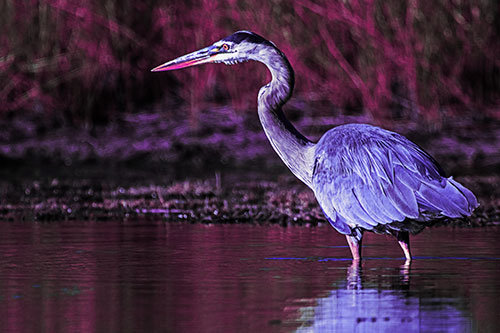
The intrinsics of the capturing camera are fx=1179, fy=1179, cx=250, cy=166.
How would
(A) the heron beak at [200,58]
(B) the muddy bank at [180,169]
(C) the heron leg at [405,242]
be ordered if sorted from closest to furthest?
(C) the heron leg at [405,242], (A) the heron beak at [200,58], (B) the muddy bank at [180,169]

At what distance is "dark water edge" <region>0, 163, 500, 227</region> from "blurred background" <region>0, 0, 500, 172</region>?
45 centimetres

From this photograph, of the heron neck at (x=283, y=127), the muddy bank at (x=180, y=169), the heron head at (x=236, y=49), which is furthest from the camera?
the muddy bank at (x=180, y=169)

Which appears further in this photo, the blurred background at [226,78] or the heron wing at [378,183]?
the blurred background at [226,78]

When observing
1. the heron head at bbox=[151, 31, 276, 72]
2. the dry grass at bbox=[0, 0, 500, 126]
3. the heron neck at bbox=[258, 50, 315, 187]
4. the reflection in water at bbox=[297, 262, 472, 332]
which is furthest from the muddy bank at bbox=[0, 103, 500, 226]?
the reflection in water at bbox=[297, 262, 472, 332]

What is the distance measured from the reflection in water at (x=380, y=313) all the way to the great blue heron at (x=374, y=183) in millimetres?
1108

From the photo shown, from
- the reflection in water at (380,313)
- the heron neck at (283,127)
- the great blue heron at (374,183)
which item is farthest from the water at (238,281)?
the heron neck at (283,127)

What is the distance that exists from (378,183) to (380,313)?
7.84ft

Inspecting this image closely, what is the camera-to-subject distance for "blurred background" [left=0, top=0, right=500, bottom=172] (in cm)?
1452

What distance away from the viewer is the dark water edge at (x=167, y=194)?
433 inches

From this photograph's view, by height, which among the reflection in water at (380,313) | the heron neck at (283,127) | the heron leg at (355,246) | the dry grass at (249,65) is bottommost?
the reflection in water at (380,313)

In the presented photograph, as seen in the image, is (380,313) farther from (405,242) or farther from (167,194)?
(167,194)

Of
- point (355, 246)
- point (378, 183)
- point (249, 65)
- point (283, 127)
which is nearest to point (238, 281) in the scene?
point (355, 246)

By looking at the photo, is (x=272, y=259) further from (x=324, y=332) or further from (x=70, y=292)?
(x=324, y=332)

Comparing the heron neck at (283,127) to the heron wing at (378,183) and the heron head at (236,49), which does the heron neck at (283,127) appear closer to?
the heron head at (236,49)
